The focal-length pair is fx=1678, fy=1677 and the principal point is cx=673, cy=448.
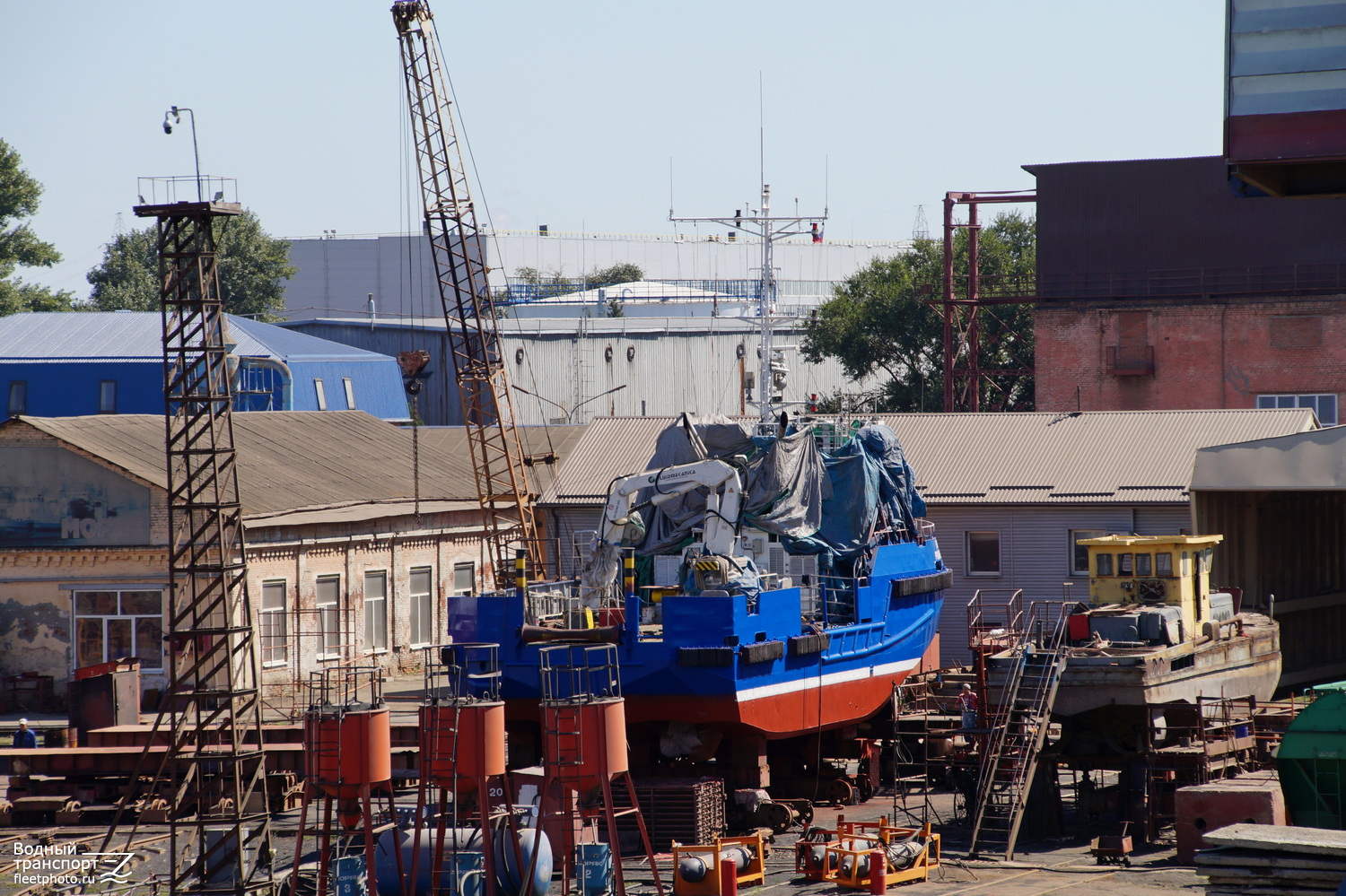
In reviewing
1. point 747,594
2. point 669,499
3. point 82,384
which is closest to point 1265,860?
point 747,594

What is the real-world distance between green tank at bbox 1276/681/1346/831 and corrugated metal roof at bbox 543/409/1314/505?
1311 cm

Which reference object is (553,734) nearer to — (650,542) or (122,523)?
(650,542)

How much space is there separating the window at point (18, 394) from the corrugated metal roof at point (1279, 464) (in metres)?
38.1

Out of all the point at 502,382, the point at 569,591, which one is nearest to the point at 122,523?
the point at 502,382

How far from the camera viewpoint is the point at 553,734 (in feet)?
62.2

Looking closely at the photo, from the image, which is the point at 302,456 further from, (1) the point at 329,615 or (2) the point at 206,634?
(2) the point at 206,634

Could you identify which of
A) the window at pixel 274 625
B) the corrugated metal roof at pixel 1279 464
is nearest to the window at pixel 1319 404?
the corrugated metal roof at pixel 1279 464

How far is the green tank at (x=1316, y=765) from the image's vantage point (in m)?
20.8

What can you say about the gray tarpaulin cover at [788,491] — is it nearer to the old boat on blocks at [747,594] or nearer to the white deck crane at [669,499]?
the old boat on blocks at [747,594]

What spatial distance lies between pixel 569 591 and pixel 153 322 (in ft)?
115

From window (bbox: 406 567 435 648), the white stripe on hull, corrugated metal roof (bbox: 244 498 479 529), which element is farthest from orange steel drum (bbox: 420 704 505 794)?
window (bbox: 406 567 435 648)

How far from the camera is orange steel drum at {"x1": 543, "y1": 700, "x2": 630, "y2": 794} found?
1888 cm

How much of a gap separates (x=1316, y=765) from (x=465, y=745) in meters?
10.5

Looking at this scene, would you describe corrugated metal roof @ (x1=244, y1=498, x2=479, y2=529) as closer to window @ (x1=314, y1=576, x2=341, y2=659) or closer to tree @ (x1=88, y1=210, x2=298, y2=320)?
window @ (x1=314, y1=576, x2=341, y2=659)
